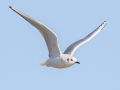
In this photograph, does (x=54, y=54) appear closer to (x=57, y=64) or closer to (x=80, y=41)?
(x=57, y=64)

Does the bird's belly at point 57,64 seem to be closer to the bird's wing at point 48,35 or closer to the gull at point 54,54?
the gull at point 54,54

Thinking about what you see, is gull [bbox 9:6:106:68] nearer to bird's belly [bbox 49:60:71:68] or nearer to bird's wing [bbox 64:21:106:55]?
bird's belly [bbox 49:60:71:68]

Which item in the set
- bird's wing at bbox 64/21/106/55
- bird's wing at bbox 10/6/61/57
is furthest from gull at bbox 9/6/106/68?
bird's wing at bbox 64/21/106/55

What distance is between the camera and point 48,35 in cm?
2083

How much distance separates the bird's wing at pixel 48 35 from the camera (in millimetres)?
19750

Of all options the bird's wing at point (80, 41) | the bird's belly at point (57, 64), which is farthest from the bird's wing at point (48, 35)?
the bird's wing at point (80, 41)

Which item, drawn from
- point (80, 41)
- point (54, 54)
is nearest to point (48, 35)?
point (54, 54)

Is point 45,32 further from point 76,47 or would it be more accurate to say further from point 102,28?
point 102,28

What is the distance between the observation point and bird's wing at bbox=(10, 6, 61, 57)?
19.8m

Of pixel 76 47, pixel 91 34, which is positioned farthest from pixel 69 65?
pixel 91 34

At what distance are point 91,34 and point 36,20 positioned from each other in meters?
5.00

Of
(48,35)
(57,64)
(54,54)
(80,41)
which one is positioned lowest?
(57,64)

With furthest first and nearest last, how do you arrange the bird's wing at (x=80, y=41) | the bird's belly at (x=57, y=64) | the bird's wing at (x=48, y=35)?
1. the bird's wing at (x=80, y=41)
2. the bird's belly at (x=57, y=64)
3. the bird's wing at (x=48, y=35)

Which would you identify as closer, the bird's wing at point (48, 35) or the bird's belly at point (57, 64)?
the bird's wing at point (48, 35)
